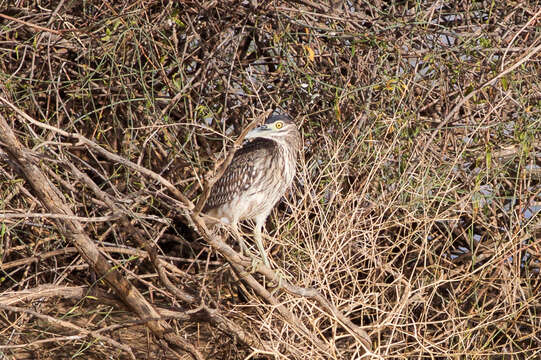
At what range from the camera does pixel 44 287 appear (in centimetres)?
316

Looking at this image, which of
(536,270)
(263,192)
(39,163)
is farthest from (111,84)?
(536,270)

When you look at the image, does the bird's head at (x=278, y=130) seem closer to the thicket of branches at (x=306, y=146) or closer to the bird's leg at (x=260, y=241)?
the thicket of branches at (x=306, y=146)

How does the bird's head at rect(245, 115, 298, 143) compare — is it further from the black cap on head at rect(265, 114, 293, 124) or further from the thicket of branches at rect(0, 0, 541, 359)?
the thicket of branches at rect(0, 0, 541, 359)

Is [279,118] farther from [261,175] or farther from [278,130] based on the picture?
[261,175]

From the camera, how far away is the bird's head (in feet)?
11.0

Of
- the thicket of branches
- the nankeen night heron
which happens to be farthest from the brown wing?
the thicket of branches

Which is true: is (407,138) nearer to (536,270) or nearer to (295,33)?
(295,33)

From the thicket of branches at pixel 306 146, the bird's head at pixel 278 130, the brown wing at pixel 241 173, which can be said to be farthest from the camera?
the brown wing at pixel 241 173

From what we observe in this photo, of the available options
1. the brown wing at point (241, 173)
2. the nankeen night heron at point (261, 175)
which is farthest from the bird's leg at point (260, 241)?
the brown wing at point (241, 173)

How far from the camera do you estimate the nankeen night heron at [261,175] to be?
338 cm

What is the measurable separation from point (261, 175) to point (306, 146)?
0.37m

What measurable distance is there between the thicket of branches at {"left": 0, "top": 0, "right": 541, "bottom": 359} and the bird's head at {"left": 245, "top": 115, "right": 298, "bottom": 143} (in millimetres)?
106

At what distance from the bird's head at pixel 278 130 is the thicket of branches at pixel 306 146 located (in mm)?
106

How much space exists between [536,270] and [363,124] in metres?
1.11
